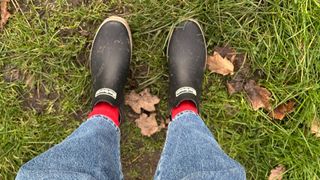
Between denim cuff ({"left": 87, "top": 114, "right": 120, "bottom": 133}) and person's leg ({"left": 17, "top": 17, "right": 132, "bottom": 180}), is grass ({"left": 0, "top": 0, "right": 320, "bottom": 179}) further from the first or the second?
denim cuff ({"left": 87, "top": 114, "right": 120, "bottom": 133})

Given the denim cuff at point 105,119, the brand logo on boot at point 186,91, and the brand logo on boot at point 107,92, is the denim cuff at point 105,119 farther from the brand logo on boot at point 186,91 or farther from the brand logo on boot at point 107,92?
the brand logo on boot at point 186,91

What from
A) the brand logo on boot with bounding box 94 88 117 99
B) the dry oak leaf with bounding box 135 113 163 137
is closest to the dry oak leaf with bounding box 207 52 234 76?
the dry oak leaf with bounding box 135 113 163 137

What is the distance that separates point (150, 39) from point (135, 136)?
534 millimetres

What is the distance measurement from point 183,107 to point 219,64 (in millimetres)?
310

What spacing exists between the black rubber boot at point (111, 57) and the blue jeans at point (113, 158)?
25 cm

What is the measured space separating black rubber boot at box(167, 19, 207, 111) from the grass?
0.05 metres

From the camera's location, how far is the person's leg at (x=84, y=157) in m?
1.57

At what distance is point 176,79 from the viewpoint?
220 cm

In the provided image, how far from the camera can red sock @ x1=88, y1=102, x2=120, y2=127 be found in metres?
2.09

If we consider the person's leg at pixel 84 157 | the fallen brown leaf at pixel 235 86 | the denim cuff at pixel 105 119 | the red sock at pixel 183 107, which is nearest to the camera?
the person's leg at pixel 84 157

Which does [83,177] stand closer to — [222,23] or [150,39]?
[150,39]

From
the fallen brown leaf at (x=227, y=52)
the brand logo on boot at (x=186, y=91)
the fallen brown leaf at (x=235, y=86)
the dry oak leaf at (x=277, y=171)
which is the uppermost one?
the fallen brown leaf at (x=227, y=52)

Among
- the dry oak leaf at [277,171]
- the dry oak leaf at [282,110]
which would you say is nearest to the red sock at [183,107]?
the dry oak leaf at [282,110]

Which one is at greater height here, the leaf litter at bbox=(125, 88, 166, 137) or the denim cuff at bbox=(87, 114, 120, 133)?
the denim cuff at bbox=(87, 114, 120, 133)
